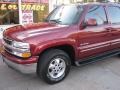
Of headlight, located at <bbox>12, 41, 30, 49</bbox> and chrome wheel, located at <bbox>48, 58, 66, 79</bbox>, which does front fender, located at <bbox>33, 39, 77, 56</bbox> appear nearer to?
headlight, located at <bbox>12, 41, 30, 49</bbox>

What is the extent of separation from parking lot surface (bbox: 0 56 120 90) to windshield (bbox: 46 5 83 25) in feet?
4.48

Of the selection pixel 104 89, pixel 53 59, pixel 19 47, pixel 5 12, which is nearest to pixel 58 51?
pixel 53 59

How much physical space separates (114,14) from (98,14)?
2.42 ft

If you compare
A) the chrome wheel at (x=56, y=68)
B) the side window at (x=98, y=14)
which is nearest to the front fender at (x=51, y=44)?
the chrome wheel at (x=56, y=68)

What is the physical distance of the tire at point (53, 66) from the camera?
4316 mm

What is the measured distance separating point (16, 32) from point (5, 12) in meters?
4.38

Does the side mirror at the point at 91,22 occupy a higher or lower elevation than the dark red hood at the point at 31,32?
higher

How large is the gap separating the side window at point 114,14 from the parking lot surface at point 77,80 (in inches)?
53.0

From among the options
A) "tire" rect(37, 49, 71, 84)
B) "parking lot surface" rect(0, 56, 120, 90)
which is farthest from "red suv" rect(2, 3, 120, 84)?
"parking lot surface" rect(0, 56, 120, 90)

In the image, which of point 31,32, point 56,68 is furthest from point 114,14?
point 31,32

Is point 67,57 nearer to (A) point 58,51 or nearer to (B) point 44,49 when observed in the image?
(A) point 58,51

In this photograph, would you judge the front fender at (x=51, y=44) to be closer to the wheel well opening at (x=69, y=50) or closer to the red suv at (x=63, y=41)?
the red suv at (x=63, y=41)

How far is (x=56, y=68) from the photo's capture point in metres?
4.64

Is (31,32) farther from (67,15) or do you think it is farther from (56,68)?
(67,15)
